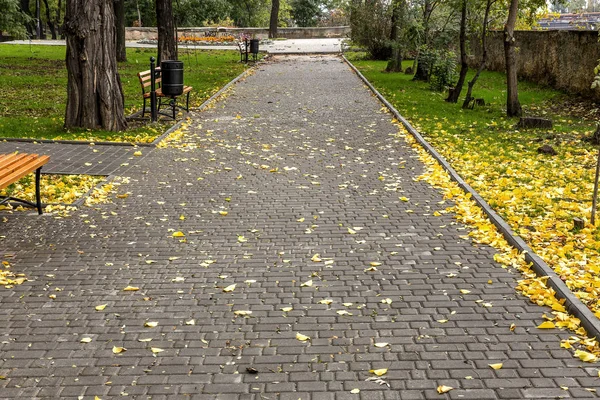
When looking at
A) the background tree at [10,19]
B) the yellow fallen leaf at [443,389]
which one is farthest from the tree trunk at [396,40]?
the yellow fallen leaf at [443,389]

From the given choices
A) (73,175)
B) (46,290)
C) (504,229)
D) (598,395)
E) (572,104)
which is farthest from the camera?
(572,104)

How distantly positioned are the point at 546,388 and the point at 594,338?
2.66 ft

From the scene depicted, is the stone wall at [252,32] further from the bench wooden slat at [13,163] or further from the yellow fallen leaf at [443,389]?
the yellow fallen leaf at [443,389]

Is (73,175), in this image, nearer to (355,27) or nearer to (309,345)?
(309,345)

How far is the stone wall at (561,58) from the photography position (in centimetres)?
1917

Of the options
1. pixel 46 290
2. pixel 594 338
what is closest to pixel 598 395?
pixel 594 338

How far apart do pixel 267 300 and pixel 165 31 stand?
663 inches

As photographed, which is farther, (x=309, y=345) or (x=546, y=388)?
(x=309, y=345)

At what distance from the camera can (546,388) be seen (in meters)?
4.12

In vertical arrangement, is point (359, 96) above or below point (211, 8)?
below

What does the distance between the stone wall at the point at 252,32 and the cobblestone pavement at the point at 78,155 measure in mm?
38703

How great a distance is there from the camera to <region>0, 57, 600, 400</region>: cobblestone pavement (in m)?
4.25

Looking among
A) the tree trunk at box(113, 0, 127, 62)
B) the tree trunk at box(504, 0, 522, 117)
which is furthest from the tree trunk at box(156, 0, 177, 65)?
the tree trunk at box(504, 0, 522, 117)

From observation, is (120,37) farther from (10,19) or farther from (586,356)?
(586,356)
